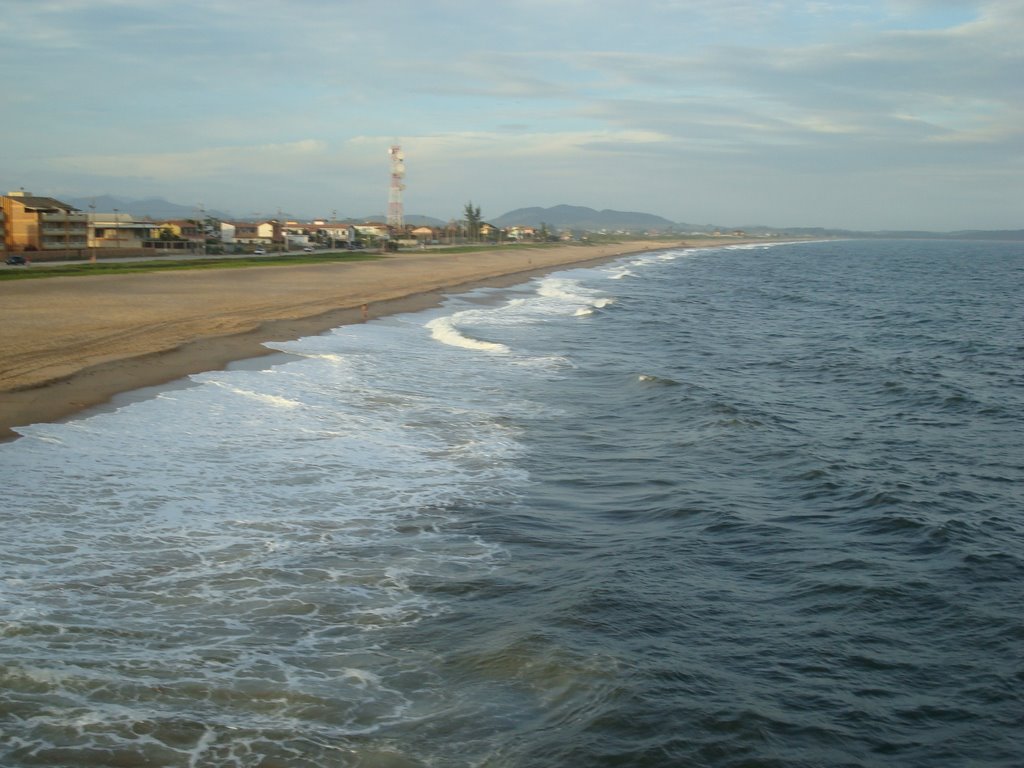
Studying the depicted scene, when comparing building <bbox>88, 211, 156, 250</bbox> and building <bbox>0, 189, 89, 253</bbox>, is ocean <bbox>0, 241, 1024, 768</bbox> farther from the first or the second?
building <bbox>88, 211, 156, 250</bbox>

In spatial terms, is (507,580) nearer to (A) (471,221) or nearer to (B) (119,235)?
(B) (119,235)

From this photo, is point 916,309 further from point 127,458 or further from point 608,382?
point 127,458

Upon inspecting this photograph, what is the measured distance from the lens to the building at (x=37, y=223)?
65.6 m

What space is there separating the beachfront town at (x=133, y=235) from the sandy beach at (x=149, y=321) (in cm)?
1829

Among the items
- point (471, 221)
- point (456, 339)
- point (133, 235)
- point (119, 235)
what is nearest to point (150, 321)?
point (456, 339)

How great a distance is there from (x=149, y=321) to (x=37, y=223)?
49.1 m

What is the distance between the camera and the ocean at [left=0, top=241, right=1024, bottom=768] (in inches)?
249

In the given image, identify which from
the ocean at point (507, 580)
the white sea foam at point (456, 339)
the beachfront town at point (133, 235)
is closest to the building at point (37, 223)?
the beachfront town at point (133, 235)

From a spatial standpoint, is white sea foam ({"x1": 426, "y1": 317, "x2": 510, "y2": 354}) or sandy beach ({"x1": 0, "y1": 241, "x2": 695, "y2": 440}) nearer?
sandy beach ({"x1": 0, "y1": 241, "x2": 695, "y2": 440})

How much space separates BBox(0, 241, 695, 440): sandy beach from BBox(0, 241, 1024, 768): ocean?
1.25 meters

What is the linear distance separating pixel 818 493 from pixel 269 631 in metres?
7.81

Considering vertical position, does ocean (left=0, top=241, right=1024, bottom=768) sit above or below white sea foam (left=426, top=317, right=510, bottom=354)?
below

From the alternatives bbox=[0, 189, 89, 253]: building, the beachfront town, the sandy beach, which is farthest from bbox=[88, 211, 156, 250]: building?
the sandy beach

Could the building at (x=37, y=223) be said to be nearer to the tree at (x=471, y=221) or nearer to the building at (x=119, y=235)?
the building at (x=119, y=235)
